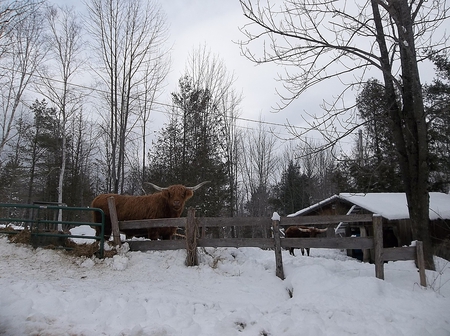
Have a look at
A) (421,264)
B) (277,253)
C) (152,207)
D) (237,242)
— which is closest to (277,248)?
(277,253)

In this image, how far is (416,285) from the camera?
674 cm

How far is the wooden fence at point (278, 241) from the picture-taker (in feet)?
22.9

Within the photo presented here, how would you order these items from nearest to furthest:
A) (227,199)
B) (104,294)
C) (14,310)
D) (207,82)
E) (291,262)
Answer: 1. (14,310)
2. (104,294)
3. (291,262)
4. (227,199)
5. (207,82)

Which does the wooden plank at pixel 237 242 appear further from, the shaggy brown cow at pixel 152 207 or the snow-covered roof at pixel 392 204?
the snow-covered roof at pixel 392 204

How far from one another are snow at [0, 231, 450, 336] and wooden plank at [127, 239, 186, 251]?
184 mm

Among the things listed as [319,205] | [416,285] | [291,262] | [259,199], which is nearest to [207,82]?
[319,205]

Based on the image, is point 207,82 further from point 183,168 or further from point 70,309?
point 70,309

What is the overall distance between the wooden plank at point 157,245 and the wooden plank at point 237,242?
18.5 inches

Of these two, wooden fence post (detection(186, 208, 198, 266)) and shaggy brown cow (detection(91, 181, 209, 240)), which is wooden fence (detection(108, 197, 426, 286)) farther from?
shaggy brown cow (detection(91, 181, 209, 240))

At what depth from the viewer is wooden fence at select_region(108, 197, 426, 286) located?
6973mm

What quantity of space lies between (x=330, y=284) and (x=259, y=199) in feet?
103

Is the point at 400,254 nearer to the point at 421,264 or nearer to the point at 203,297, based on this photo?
the point at 421,264

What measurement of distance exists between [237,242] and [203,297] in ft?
6.45

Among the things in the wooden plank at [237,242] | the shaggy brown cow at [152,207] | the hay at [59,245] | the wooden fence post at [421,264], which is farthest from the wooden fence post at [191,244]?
the wooden fence post at [421,264]
